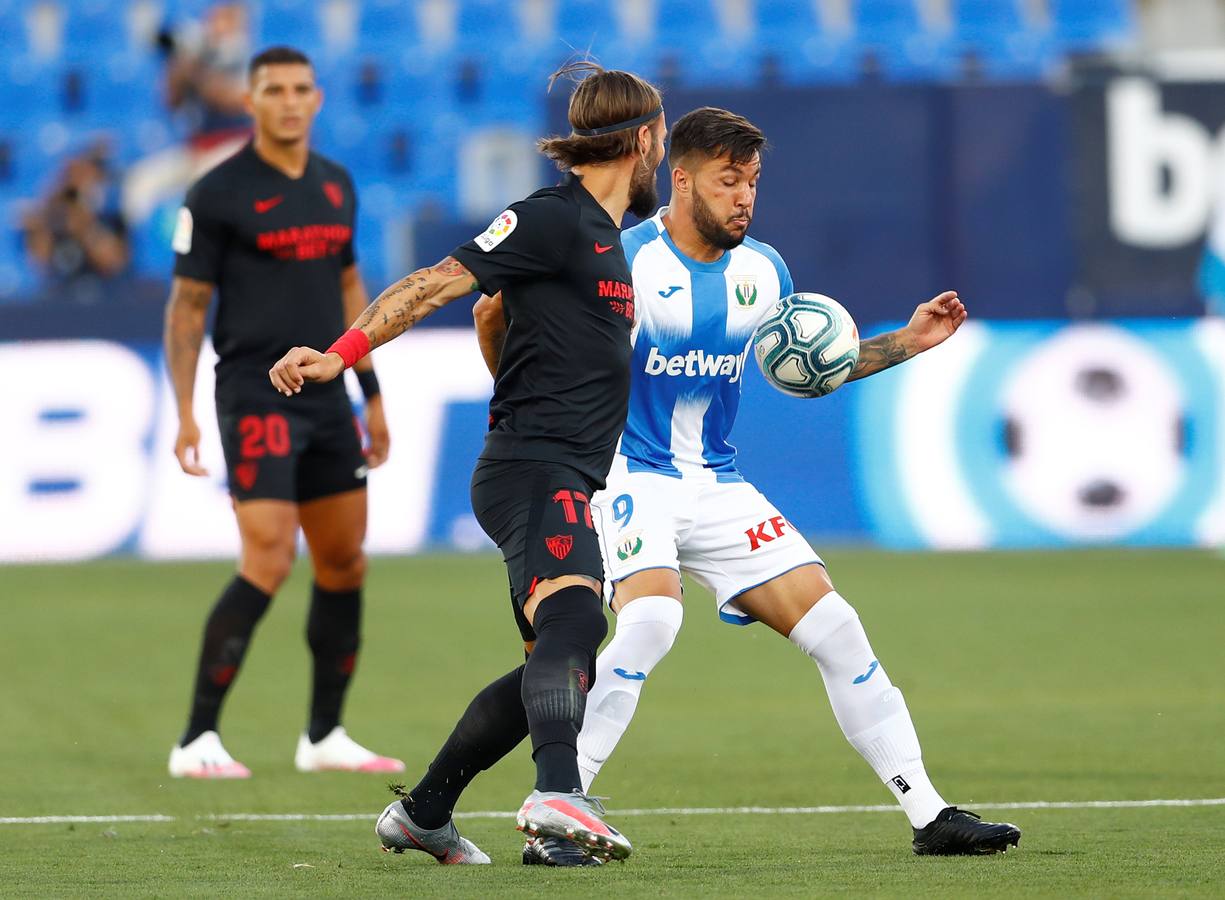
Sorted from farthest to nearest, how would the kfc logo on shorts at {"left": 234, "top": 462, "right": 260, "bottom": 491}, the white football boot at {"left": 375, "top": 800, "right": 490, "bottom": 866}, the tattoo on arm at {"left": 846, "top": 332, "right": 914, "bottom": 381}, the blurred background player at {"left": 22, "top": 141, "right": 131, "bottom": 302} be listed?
the blurred background player at {"left": 22, "top": 141, "right": 131, "bottom": 302} → the kfc logo on shorts at {"left": 234, "top": 462, "right": 260, "bottom": 491} → the tattoo on arm at {"left": 846, "top": 332, "right": 914, "bottom": 381} → the white football boot at {"left": 375, "top": 800, "right": 490, "bottom": 866}

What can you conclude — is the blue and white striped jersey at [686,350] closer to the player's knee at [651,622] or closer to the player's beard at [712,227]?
the player's beard at [712,227]

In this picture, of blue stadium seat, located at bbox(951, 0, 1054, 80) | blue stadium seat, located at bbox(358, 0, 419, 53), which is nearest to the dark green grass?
blue stadium seat, located at bbox(951, 0, 1054, 80)

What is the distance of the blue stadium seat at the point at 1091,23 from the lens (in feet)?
67.6

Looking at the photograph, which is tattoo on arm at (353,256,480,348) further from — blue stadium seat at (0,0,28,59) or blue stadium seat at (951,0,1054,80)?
blue stadium seat at (0,0,28,59)

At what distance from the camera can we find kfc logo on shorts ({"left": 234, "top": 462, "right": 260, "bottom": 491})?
7.24 m

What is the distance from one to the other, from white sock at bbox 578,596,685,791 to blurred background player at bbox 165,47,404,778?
6.58 ft

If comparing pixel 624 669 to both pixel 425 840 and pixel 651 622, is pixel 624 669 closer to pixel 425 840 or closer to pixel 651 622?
pixel 651 622

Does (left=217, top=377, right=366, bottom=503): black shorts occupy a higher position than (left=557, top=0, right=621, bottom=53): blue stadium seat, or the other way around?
(left=557, top=0, right=621, bottom=53): blue stadium seat

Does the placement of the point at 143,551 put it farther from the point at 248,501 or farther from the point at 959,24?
the point at 959,24

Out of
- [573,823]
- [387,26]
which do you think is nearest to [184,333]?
[573,823]

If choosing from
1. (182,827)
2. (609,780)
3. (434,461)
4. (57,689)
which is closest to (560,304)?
(182,827)

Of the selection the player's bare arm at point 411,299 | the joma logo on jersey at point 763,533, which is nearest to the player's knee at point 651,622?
the joma logo on jersey at point 763,533

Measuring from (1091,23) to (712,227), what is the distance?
53.4 ft

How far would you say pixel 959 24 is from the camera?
20.7 metres
